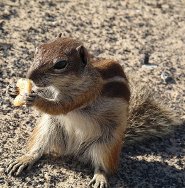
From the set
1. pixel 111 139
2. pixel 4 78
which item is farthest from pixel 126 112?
pixel 4 78

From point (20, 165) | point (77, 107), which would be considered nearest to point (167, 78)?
point (77, 107)

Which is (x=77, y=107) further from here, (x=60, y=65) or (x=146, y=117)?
(x=146, y=117)

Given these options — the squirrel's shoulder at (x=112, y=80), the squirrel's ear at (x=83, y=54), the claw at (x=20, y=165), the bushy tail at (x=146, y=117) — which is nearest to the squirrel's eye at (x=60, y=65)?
the squirrel's ear at (x=83, y=54)

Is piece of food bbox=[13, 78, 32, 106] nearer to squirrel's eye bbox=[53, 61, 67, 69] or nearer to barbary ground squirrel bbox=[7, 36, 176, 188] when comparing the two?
barbary ground squirrel bbox=[7, 36, 176, 188]

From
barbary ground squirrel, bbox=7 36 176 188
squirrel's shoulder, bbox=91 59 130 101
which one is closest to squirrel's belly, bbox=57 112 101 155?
barbary ground squirrel, bbox=7 36 176 188

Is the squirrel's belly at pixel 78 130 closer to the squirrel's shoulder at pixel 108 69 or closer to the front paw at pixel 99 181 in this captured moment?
the front paw at pixel 99 181

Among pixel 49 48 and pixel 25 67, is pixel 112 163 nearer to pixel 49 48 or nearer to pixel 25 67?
pixel 49 48
